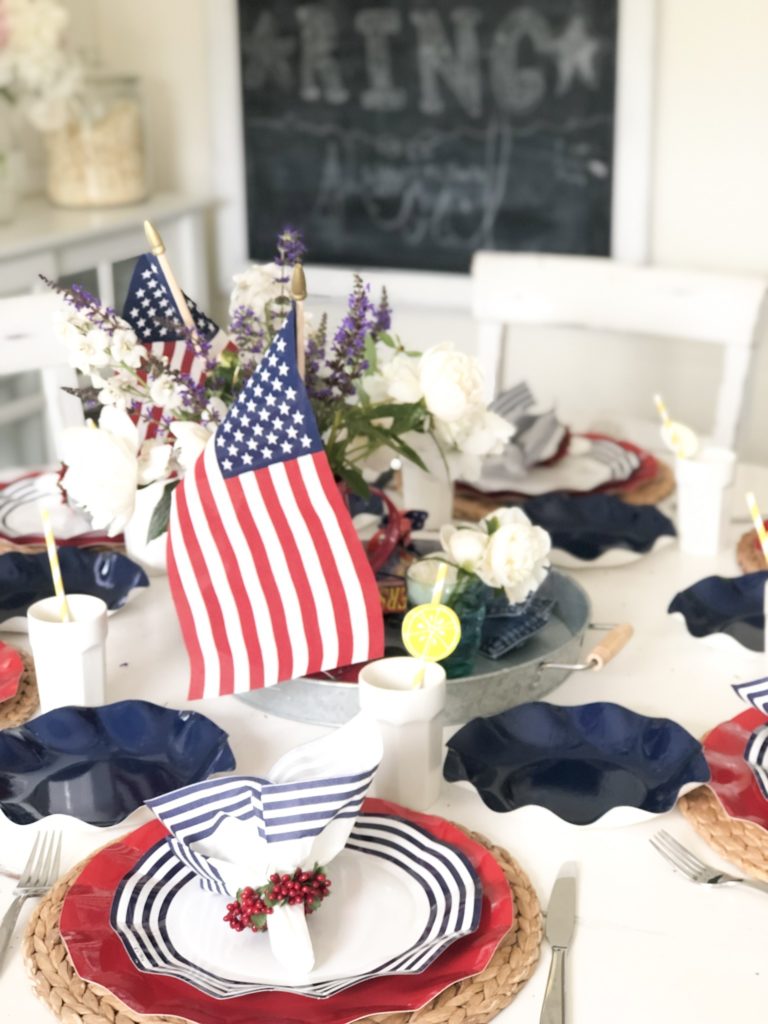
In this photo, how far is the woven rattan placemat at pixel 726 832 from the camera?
38.6 inches

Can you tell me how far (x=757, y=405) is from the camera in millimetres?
2680

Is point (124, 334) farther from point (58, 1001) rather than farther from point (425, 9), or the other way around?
point (425, 9)

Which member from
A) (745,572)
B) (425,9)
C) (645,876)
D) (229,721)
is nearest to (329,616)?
(229,721)

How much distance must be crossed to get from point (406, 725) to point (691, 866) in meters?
0.24

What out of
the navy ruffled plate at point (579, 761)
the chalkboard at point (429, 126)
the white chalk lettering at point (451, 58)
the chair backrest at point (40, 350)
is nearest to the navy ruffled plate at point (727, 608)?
the navy ruffled plate at point (579, 761)

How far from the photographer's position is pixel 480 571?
1.22 metres

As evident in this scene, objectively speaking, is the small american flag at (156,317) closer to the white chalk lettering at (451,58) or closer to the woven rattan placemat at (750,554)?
the woven rattan placemat at (750,554)

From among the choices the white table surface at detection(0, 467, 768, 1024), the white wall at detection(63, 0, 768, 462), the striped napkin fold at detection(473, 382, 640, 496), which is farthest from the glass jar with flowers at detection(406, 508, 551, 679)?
the white wall at detection(63, 0, 768, 462)

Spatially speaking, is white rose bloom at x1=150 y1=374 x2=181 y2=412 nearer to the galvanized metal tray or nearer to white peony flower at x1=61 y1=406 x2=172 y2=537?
white peony flower at x1=61 y1=406 x2=172 y2=537

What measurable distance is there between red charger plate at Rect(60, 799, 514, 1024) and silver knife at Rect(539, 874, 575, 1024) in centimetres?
3

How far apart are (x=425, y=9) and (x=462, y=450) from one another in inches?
66.3

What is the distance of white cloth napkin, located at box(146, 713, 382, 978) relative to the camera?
2.86 feet

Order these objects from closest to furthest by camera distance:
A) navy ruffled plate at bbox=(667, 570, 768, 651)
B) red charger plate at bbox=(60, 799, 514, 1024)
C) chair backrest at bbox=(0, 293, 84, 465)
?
1. red charger plate at bbox=(60, 799, 514, 1024)
2. navy ruffled plate at bbox=(667, 570, 768, 651)
3. chair backrest at bbox=(0, 293, 84, 465)

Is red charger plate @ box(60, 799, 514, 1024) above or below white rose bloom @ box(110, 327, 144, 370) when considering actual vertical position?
below
